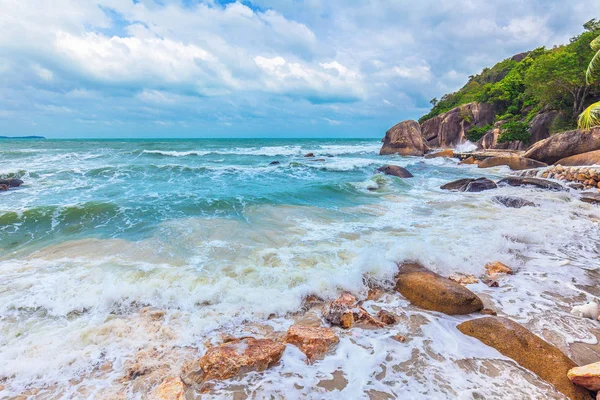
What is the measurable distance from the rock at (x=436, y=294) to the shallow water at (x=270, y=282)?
17 cm

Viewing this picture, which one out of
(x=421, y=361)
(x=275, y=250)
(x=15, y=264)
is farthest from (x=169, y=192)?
(x=421, y=361)

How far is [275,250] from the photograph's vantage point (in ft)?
21.1

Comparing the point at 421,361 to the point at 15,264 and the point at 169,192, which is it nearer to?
the point at 15,264

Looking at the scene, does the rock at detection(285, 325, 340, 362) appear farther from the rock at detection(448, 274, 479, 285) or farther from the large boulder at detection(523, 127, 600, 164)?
the large boulder at detection(523, 127, 600, 164)

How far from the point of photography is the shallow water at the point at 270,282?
300 centimetres

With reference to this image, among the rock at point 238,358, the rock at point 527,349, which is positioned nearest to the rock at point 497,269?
the rock at point 527,349

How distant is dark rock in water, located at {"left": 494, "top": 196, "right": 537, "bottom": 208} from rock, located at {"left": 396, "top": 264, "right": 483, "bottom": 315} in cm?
718

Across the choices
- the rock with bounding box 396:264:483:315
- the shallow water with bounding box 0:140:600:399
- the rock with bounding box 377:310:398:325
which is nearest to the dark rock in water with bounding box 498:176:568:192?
the shallow water with bounding box 0:140:600:399

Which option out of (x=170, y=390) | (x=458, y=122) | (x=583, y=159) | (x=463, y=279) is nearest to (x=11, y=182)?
(x=170, y=390)

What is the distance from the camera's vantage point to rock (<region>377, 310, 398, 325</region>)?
12.7 ft

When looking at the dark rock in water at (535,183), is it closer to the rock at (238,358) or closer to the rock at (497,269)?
the rock at (497,269)

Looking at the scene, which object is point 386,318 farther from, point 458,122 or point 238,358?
point 458,122

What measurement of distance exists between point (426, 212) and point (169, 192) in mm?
10770

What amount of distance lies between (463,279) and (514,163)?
57.3ft
